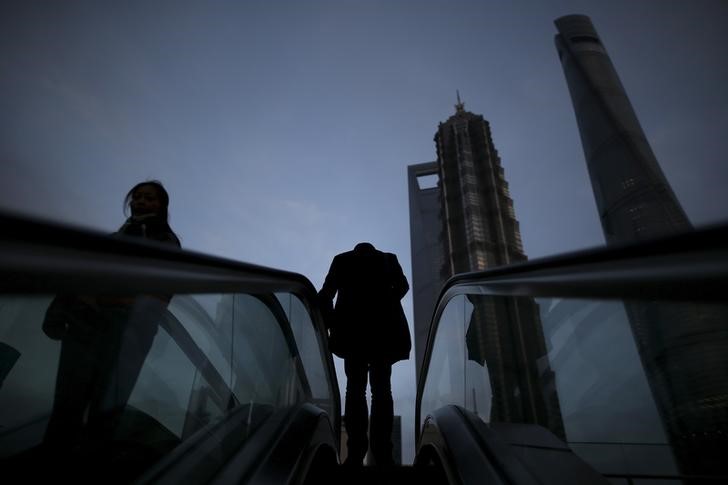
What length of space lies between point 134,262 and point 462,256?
4839 cm

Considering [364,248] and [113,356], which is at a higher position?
[364,248]

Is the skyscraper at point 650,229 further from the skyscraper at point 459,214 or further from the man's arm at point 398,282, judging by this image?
the skyscraper at point 459,214

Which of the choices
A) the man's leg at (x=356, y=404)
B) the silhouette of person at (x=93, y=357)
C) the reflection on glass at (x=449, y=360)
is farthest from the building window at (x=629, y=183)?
the silhouette of person at (x=93, y=357)

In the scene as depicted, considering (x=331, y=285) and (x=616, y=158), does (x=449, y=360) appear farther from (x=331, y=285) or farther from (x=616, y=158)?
(x=616, y=158)

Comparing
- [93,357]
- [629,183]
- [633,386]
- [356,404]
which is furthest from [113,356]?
[629,183]

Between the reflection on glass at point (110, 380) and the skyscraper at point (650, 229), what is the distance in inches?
48.5

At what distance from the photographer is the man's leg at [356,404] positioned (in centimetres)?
291

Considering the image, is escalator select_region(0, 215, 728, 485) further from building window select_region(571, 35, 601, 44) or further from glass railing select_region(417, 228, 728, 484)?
building window select_region(571, 35, 601, 44)

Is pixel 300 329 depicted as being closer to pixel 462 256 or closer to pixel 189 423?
pixel 189 423

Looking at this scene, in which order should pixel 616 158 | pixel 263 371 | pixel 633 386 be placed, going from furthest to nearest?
pixel 616 158 < pixel 263 371 < pixel 633 386

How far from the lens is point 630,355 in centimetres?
135

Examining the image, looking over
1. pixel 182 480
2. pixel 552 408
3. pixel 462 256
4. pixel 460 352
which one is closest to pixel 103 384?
pixel 182 480

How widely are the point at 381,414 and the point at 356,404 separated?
188mm

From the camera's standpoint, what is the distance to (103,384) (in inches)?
42.2
